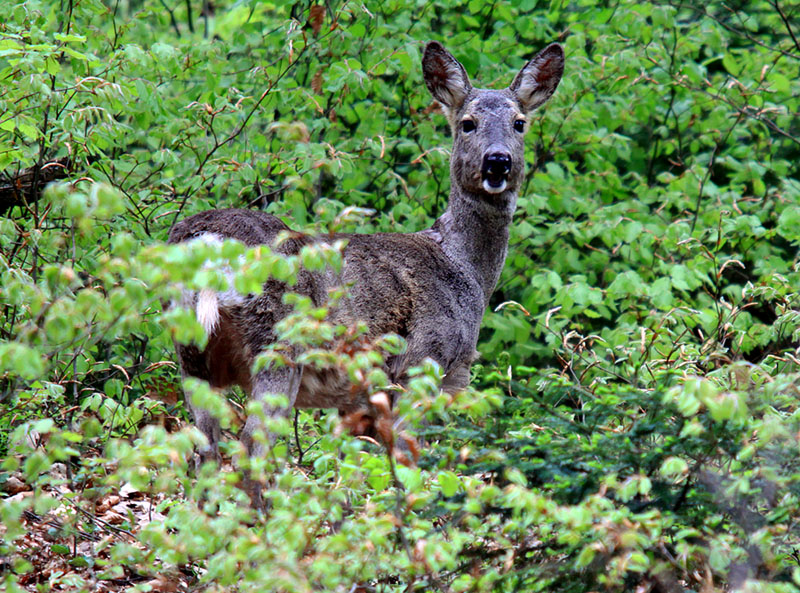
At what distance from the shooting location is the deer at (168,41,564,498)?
4852mm

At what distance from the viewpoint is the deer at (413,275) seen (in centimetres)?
485

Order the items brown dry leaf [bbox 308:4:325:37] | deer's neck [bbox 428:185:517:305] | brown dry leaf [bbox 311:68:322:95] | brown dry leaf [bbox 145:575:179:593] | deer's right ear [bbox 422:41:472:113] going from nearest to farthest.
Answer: brown dry leaf [bbox 145:575:179:593] < deer's neck [bbox 428:185:517:305] < deer's right ear [bbox 422:41:472:113] < brown dry leaf [bbox 308:4:325:37] < brown dry leaf [bbox 311:68:322:95]

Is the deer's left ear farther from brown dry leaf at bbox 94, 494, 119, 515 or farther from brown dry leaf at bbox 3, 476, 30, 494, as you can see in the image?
brown dry leaf at bbox 3, 476, 30, 494

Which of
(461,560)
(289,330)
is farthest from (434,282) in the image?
(289,330)

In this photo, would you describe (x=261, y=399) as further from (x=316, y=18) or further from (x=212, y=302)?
(x=316, y=18)

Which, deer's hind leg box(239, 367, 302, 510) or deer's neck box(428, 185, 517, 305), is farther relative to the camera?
deer's neck box(428, 185, 517, 305)

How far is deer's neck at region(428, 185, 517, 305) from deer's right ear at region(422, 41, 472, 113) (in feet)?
2.35

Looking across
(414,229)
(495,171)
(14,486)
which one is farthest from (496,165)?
(14,486)

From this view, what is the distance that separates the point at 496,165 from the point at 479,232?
1.64 ft

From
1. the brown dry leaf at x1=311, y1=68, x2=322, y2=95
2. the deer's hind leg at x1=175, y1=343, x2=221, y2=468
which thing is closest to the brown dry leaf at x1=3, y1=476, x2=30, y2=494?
the deer's hind leg at x1=175, y1=343, x2=221, y2=468

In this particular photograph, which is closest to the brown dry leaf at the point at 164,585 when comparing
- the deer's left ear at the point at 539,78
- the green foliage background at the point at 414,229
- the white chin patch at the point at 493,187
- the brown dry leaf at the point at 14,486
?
the green foliage background at the point at 414,229

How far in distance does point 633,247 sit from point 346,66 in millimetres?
3067

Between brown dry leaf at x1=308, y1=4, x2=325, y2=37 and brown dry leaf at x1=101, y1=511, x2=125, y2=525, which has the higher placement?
brown dry leaf at x1=308, y1=4, x2=325, y2=37

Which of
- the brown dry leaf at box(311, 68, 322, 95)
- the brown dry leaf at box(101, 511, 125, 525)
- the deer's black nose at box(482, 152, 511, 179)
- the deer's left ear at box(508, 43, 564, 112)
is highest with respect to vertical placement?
the deer's left ear at box(508, 43, 564, 112)
